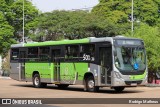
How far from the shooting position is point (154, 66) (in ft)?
104

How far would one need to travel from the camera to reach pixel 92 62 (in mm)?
25062

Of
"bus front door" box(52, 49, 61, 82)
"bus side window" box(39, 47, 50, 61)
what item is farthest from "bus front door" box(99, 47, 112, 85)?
"bus side window" box(39, 47, 50, 61)

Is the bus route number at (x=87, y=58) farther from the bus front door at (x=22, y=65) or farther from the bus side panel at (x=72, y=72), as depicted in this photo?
the bus front door at (x=22, y=65)

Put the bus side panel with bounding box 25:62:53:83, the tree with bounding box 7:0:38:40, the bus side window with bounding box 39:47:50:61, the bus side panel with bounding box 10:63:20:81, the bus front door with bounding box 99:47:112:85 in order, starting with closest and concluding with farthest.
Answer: the bus front door with bounding box 99:47:112:85
the bus side panel with bounding box 25:62:53:83
the bus side window with bounding box 39:47:50:61
the bus side panel with bounding box 10:63:20:81
the tree with bounding box 7:0:38:40

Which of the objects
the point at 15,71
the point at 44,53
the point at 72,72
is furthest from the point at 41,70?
the point at 72,72

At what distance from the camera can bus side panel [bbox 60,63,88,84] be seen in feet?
84.9

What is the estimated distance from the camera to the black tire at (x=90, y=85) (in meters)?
25.1

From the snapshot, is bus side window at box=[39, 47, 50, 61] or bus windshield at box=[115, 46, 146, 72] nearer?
bus windshield at box=[115, 46, 146, 72]

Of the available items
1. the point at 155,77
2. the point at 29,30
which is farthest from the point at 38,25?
the point at 155,77

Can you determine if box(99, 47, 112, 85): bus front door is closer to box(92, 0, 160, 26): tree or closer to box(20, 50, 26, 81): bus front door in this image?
box(20, 50, 26, 81): bus front door

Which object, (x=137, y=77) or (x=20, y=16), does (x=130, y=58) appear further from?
(x=20, y=16)

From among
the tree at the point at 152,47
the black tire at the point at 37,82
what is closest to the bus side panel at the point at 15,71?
the black tire at the point at 37,82

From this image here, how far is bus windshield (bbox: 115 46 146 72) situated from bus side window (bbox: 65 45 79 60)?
3.27 metres

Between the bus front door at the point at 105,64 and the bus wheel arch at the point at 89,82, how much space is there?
2.85 feet
